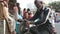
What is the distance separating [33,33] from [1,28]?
36 centimetres

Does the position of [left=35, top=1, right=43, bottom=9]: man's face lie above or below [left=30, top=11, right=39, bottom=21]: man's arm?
above

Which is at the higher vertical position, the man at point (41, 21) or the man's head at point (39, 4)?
the man's head at point (39, 4)

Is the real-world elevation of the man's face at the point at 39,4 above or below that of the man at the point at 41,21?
above

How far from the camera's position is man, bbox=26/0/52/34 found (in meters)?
1.86

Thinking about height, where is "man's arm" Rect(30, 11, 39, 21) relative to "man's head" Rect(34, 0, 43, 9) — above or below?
below

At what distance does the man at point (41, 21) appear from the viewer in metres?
1.86

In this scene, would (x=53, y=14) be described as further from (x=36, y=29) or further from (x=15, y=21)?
(x=15, y=21)

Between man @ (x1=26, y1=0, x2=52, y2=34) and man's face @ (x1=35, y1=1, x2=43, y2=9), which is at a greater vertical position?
man's face @ (x1=35, y1=1, x2=43, y2=9)

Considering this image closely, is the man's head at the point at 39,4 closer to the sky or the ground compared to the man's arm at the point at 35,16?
closer to the sky

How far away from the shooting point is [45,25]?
6.09 feet

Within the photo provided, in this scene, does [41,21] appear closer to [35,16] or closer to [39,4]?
[35,16]

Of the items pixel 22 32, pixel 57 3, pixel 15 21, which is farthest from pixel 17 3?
pixel 57 3

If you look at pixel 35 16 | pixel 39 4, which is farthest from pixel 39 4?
pixel 35 16

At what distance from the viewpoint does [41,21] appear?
1.86 meters
